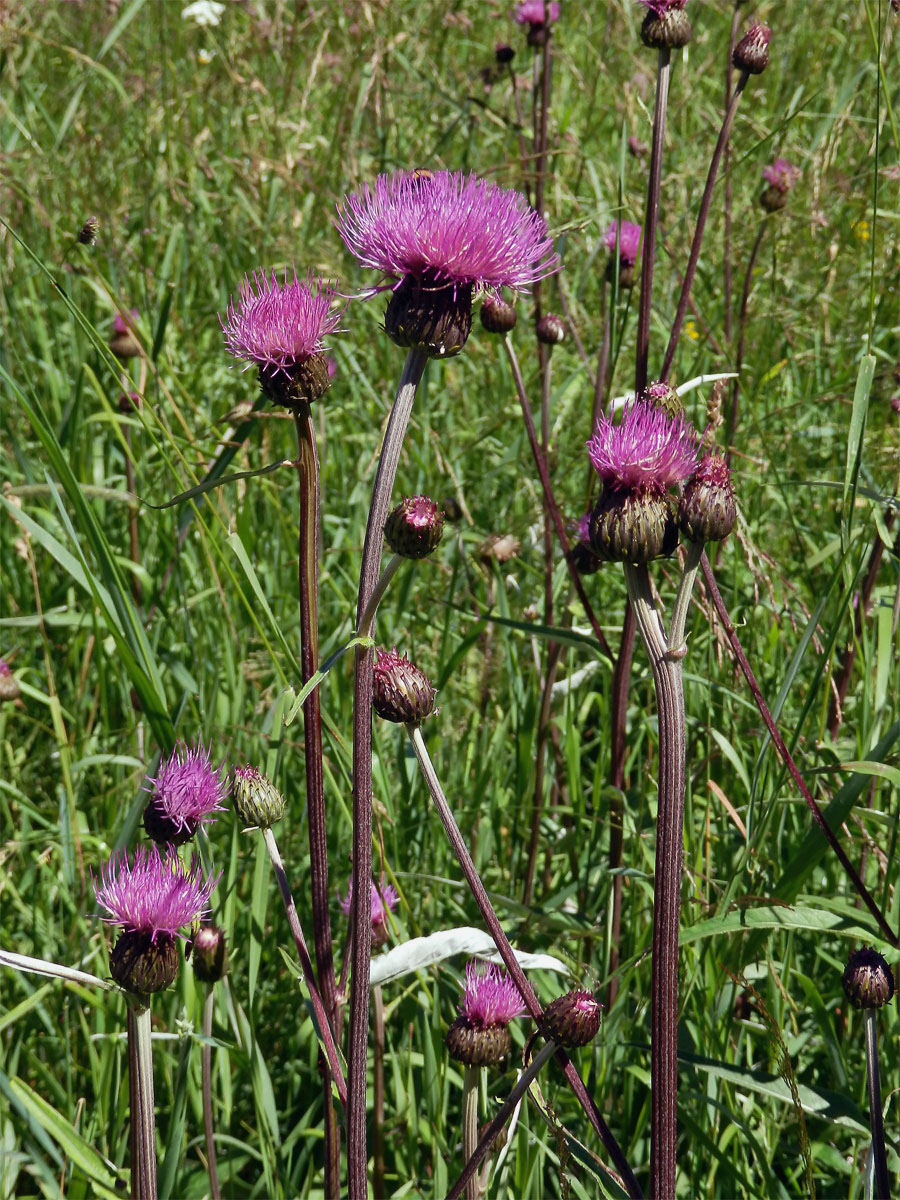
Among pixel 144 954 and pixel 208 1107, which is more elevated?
pixel 144 954

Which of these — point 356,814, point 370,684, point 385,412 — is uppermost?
point 385,412

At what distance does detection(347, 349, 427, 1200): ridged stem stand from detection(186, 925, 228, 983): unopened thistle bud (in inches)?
12.0

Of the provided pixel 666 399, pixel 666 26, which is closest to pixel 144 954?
pixel 666 399

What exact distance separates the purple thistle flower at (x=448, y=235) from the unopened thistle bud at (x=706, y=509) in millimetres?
313

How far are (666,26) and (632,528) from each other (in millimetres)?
1318

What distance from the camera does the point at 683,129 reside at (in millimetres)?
4766

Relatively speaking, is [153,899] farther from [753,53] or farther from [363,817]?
[753,53]

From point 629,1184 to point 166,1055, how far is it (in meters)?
0.94

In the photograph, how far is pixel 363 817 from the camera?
48.4 inches

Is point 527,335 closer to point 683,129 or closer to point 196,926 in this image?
point 683,129

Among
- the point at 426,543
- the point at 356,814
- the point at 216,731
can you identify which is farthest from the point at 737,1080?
the point at 216,731

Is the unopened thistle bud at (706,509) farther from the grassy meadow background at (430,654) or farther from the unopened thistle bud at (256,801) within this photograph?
the unopened thistle bud at (256,801)

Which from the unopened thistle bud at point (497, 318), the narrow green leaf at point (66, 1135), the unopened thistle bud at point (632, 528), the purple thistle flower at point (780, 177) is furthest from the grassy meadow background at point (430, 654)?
the unopened thistle bud at point (632, 528)

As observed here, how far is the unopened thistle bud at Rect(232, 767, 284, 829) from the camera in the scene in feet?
4.70
